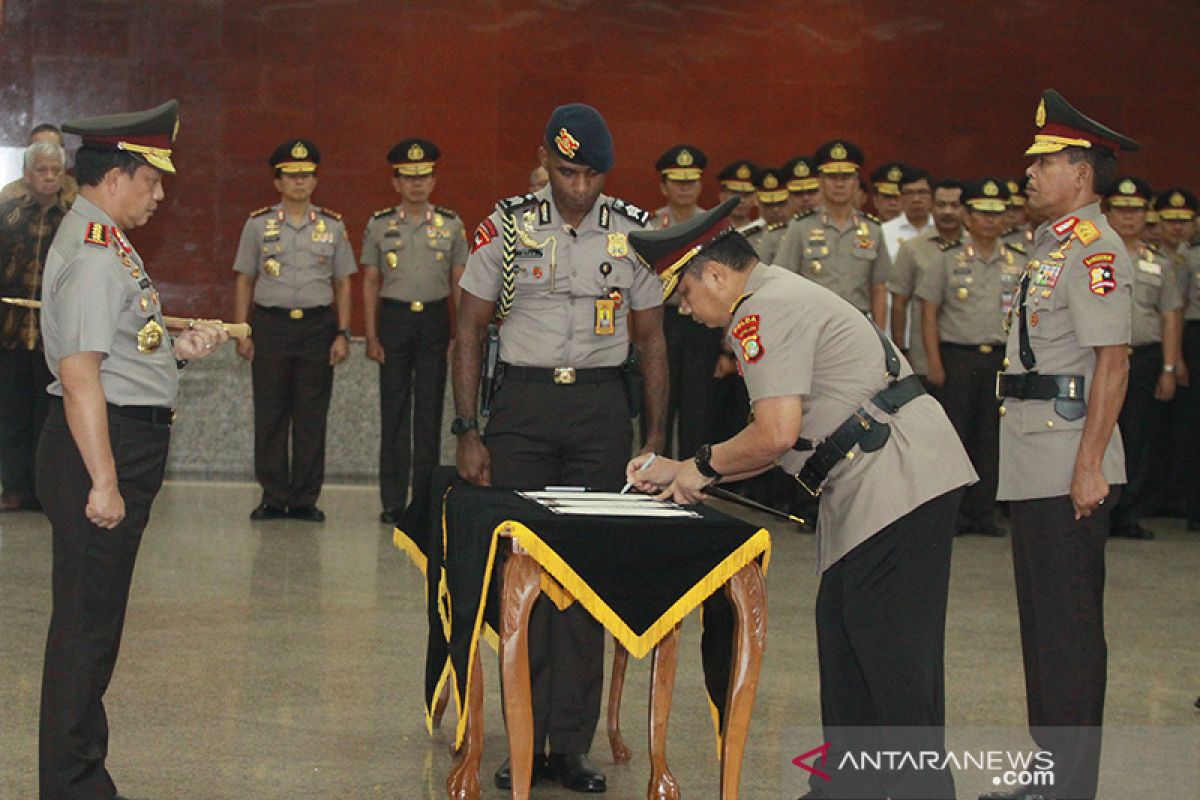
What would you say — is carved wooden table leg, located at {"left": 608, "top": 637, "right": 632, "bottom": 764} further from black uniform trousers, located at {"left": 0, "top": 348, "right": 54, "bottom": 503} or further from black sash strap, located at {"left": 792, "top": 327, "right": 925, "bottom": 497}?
black uniform trousers, located at {"left": 0, "top": 348, "right": 54, "bottom": 503}

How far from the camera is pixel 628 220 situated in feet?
15.5

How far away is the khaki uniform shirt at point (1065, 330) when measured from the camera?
3969 mm

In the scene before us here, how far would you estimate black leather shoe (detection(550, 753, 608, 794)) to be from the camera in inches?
166

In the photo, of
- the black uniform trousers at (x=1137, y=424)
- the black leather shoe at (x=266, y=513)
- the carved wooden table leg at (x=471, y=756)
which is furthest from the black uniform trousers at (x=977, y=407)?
the carved wooden table leg at (x=471, y=756)

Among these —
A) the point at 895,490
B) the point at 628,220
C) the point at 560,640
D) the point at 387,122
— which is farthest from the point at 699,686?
the point at 387,122

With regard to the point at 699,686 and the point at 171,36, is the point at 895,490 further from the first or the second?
the point at 171,36

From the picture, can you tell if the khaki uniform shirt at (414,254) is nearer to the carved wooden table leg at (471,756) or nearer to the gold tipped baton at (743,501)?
the carved wooden table leg at (471,756)

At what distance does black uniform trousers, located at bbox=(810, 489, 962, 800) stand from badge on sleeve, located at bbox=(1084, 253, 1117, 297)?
2.42 feet

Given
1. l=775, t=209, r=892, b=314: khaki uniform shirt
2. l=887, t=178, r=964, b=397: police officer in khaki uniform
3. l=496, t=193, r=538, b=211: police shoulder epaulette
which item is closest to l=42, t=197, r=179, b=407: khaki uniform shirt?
l=496, t=193, r=538, b=211: police shoulder epaulette

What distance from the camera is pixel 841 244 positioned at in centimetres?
863

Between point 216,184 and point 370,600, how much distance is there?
4411 millimetres

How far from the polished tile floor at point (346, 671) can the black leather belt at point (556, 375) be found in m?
1.06

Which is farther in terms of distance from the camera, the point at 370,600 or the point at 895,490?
the point at 370,600

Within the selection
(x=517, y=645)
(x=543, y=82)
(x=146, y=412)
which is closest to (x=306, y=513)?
(x=543, y=82)
